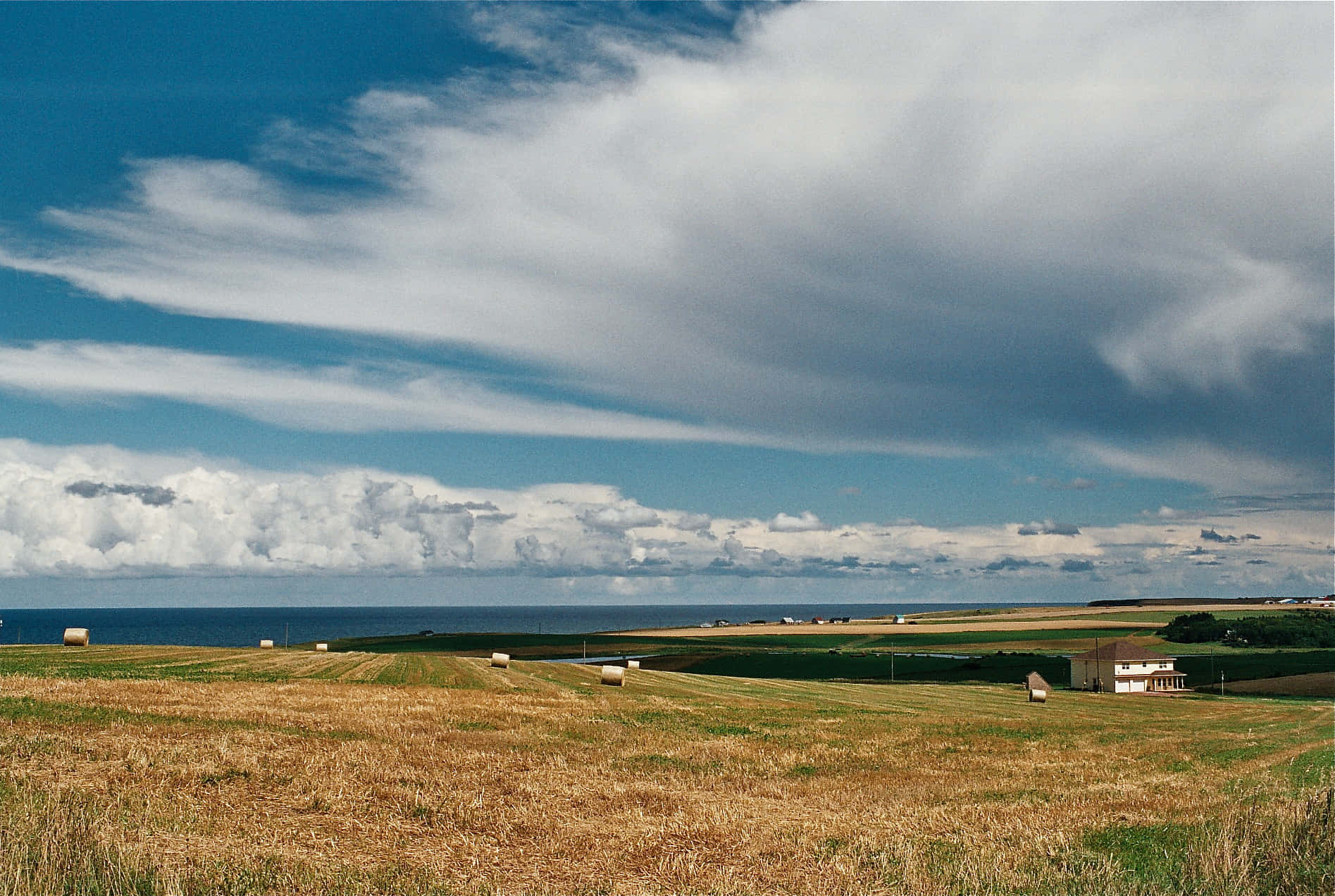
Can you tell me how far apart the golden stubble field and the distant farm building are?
65.0m

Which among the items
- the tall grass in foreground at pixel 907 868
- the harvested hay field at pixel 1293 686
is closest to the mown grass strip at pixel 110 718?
the tall grass in foreground at pixel 907 868

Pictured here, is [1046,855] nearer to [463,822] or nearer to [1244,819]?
[1244,819]

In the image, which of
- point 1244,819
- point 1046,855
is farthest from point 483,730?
point 1244,819

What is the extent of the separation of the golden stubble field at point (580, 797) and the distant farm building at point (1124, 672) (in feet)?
213

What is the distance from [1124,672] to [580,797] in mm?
101658

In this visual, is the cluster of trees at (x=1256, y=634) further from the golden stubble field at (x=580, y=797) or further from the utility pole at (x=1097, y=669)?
the golden stubble field at (x=580, y=797)

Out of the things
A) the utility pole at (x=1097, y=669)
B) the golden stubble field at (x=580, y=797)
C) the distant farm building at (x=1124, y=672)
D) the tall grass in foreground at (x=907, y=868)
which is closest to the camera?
the tall grass in foreground at (x=907, y=868)

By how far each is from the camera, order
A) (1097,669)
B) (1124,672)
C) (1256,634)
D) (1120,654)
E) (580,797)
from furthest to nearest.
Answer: (1256,634)
(1097,669)
(1120,654)
(1124,672)
(580,797)

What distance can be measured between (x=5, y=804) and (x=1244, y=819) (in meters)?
23.1

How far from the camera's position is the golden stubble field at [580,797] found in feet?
52.0

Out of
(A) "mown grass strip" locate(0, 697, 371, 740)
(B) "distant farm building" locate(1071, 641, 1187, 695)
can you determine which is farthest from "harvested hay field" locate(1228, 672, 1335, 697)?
(A) "mown grass strip" locate(0, 697, 371, 740)

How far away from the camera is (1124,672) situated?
355 feet

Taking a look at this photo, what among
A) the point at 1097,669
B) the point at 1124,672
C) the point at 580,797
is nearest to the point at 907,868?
the point at 580,797

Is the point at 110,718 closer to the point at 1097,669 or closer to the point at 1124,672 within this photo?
the point at 1124,672
